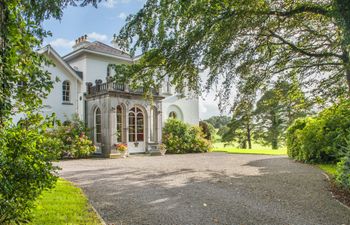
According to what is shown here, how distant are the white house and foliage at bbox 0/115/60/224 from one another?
1474 cm

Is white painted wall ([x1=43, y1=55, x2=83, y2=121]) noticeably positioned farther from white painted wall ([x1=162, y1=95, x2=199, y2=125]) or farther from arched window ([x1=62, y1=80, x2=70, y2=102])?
white painted wall ([x1=162, y1=95, x2=199, y2=125])

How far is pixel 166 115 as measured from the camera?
81.8 feet

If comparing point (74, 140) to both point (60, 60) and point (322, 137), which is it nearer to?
point (60, 60)

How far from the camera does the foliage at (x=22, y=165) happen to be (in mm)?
3133

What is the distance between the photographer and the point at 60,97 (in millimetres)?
19688


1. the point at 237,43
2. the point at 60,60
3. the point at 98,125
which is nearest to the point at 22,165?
the point at 237,43

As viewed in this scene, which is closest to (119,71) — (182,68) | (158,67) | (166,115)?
(158,67)

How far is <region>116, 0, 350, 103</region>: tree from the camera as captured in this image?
21.9 ft

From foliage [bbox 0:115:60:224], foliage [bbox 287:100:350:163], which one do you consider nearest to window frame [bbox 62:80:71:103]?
foliage [bbox 287:100:350:163]

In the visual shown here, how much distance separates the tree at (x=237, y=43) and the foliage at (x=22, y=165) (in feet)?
12.9

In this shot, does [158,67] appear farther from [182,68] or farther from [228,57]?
[228,57]

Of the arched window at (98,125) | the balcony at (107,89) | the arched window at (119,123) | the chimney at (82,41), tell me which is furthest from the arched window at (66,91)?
the chimney at (82,41)

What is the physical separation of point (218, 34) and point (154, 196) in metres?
4.26

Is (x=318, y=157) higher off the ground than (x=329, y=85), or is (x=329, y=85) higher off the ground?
(x=329, y=85)
